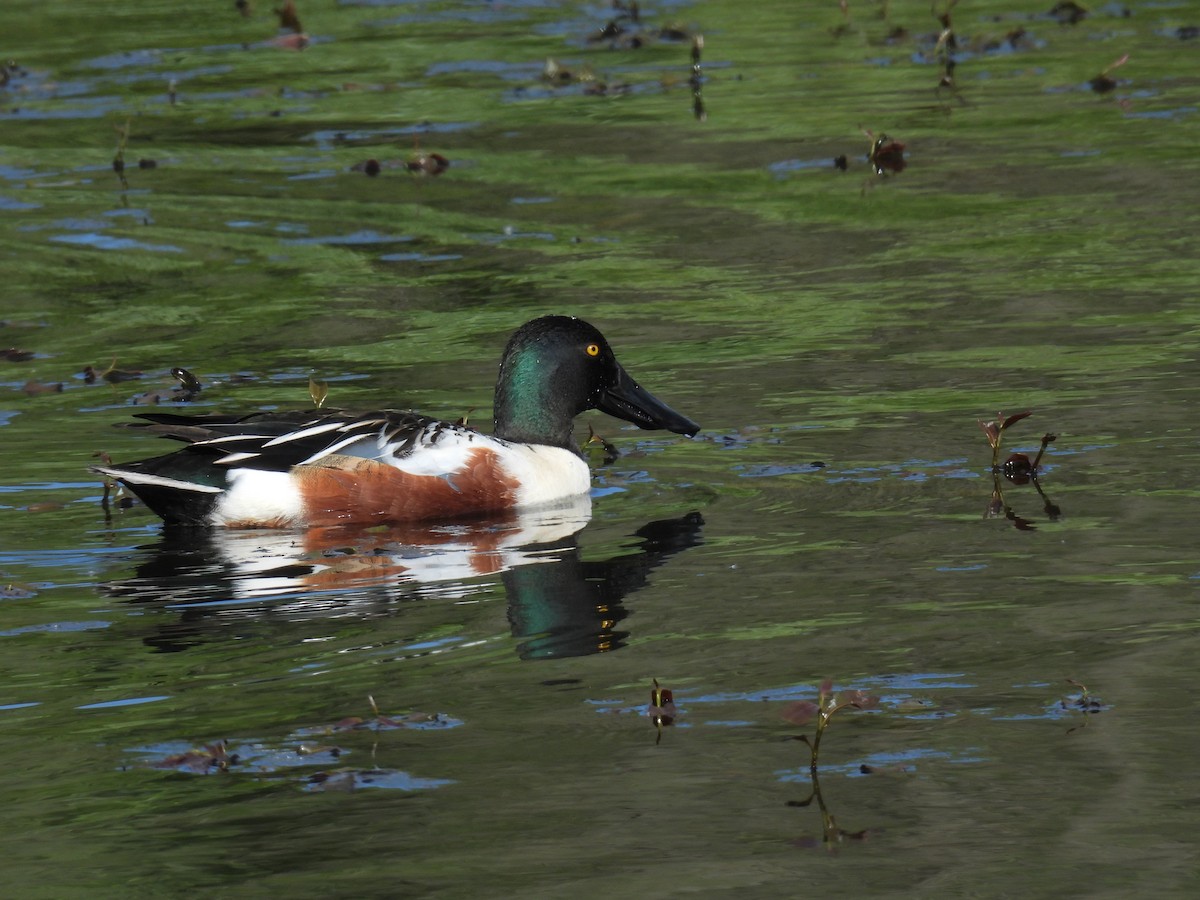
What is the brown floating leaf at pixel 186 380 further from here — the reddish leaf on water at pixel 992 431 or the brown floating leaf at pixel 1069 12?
the brown floating leaf at pixel 1069 12

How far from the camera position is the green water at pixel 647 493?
5.20m

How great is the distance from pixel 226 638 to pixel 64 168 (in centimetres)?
1075

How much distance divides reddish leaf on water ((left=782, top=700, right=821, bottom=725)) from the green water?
1.6 inches

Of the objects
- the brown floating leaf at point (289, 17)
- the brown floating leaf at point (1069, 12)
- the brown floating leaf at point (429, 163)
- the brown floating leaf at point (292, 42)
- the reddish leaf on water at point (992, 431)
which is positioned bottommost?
the reddish leaf on water at point (992, 431)

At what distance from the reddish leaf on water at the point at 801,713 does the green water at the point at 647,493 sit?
0.13 feet

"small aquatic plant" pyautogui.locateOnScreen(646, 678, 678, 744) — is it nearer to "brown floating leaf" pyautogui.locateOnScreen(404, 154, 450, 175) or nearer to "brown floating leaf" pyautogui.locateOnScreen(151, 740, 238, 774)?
"brown floating leaf" pyautogui.locateOnScreen(151, 740, 238, 774)

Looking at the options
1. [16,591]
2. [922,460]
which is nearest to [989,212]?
[922,460]

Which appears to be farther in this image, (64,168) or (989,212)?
(64,168)

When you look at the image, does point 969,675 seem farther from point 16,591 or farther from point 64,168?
point 64,168

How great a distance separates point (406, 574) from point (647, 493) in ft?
5.34

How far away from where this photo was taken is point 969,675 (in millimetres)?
6172

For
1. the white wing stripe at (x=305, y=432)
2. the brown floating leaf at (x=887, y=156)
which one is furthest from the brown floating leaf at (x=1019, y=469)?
the brown floating leaf at (x=887, y=156)

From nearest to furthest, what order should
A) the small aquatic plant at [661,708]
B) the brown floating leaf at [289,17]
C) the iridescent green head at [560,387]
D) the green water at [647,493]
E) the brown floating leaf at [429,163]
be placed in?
1. the green water at [647,493]
2. the small aquatic plant at [661,708]
3. the iridescent green head at [560,387]
4. the brown floating leaf at [429,163]
5. the brown floating leaf at [289,17]

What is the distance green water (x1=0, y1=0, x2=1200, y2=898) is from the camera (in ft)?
17.1
